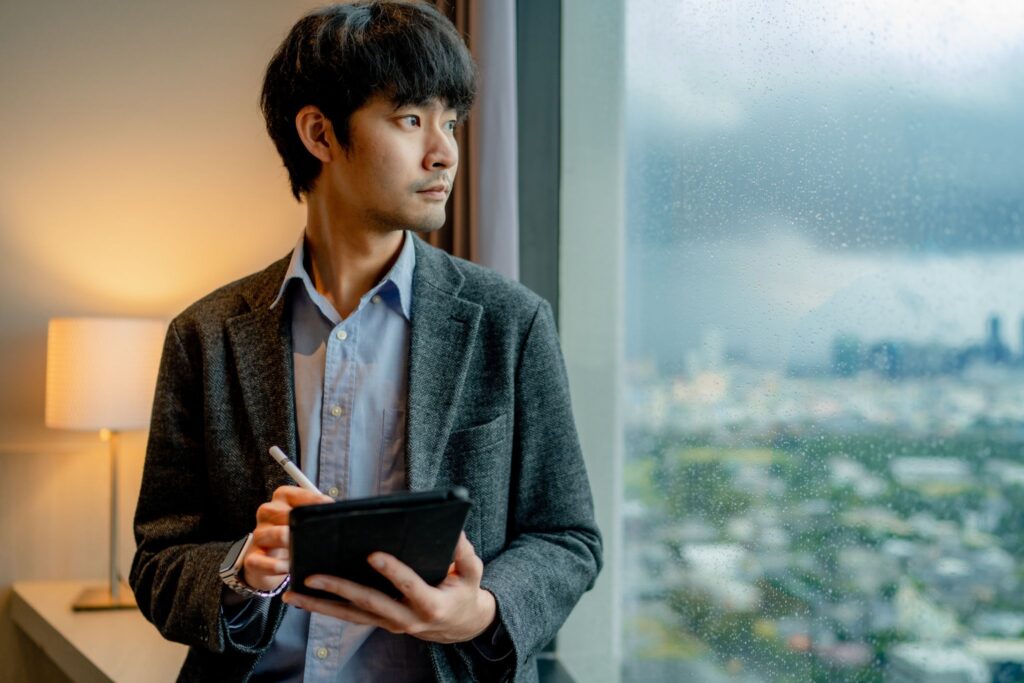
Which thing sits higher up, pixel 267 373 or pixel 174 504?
pixel 267 373

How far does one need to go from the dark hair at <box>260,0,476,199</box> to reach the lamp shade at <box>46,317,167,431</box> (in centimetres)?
137

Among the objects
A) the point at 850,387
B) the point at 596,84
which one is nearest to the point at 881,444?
the point at 850,387

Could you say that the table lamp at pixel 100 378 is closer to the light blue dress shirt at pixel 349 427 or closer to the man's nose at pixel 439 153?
the light blue dress shirt at pixel 349 427

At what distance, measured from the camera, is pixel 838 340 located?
1124mm

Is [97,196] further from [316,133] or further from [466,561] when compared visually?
[466,561]

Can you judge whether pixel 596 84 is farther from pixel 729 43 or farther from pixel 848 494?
pixel 848 494

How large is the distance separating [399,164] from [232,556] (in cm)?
47

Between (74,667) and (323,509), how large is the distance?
5.34ft

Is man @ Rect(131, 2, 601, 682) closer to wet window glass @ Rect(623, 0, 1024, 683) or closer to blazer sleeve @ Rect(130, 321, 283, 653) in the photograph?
blazer sleeve @ Rect(130, 321, 283, 653)

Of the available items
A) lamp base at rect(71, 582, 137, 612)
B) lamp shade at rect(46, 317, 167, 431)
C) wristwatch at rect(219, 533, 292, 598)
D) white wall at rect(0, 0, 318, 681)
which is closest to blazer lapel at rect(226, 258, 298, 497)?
wristwatch at rect(219, 533, 292, 598)

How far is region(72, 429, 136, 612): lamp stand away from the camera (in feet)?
7.89

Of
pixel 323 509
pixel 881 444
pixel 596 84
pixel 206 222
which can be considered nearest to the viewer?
pixel 323 509

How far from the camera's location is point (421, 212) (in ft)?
3.81

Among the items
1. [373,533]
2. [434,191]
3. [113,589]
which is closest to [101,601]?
[113,589]
